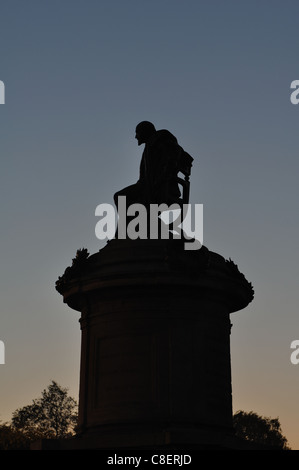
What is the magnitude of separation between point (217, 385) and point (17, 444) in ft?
113

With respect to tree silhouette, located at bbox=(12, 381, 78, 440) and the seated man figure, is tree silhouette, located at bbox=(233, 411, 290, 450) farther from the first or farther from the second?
the seated man figure

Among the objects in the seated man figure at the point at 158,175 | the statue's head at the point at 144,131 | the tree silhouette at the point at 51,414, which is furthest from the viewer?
the tree silhouette at the point at 51,414

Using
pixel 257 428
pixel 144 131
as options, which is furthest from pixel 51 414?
pixel 144 131

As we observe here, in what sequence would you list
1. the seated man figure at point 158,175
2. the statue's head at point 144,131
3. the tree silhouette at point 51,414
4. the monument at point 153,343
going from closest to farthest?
the monument at point 153,343 → the seated man figure at point 158,175 → the statue's head at point 144,131 → the tree silhouette at point 51,414

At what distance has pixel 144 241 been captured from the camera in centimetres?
1805

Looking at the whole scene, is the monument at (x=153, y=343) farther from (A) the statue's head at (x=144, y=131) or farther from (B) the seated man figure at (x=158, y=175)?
(A) the statue's head at (x=144, y=131)

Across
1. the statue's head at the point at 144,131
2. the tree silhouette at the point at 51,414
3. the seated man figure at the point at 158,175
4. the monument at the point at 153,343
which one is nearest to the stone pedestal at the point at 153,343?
the monument at the point at 153,343

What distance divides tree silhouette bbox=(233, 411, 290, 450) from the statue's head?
5647 centimetres

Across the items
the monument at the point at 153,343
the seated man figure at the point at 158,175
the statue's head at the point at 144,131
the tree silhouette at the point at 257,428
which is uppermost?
the tree silhouette at the point at 257,428

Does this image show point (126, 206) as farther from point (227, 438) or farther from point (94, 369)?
point (227, 438)

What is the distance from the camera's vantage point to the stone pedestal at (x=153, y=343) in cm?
1664

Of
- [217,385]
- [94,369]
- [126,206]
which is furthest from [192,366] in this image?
[126,206]

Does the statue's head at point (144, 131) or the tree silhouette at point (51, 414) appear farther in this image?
the tree silhouette at point (51, 414)

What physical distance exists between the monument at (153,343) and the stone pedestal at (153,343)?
0.02 metres
